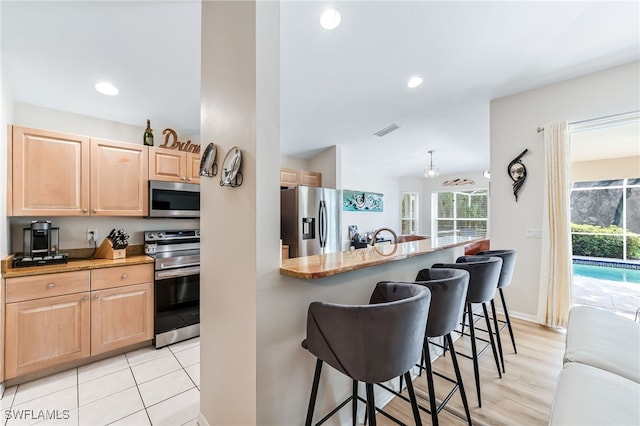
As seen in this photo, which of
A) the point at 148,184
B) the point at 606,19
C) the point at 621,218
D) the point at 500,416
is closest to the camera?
the point at 500,416

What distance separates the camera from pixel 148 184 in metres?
2.78

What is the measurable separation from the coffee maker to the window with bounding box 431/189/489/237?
23.1ft

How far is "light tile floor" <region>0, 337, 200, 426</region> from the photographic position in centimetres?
170

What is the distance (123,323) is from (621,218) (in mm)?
5856

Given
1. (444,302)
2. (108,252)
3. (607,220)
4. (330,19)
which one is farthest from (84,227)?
(607,220)

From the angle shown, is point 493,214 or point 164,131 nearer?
point 164,131

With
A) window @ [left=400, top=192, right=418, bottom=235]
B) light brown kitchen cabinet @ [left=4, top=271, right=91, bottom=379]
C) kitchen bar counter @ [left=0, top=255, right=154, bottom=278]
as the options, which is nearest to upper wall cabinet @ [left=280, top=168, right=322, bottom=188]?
kitchen bar counter @ [left=0, top=255, right=154, bottom=278]

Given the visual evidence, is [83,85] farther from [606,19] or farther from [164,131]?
[606,19]

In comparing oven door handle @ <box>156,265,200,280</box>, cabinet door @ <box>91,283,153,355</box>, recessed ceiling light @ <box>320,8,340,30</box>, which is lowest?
cabinet door @ <box>91,283,153,355</box>

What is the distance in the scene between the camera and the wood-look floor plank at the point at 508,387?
1.67 m

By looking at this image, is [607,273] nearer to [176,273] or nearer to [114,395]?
[176,273]

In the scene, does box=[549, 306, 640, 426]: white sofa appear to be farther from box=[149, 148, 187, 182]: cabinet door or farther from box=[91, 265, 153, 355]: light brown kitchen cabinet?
A: box=[149, 148, 187, 182]: cabinet door

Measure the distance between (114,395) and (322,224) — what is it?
2.94m

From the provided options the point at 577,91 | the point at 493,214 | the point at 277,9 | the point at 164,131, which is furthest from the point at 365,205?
the point at 277,9
